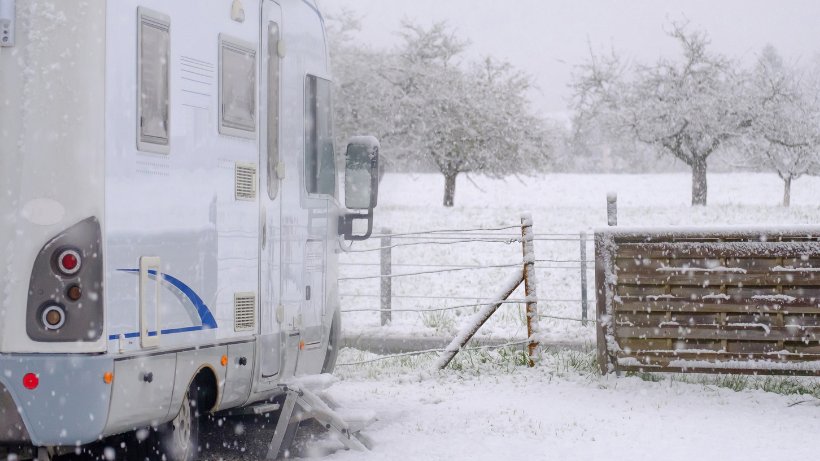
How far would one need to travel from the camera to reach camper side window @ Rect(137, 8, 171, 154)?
551cm

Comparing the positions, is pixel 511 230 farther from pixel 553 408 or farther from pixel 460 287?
pixel 553 408

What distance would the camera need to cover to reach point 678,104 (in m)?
36.6

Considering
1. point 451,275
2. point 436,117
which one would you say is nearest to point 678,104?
point 436,117

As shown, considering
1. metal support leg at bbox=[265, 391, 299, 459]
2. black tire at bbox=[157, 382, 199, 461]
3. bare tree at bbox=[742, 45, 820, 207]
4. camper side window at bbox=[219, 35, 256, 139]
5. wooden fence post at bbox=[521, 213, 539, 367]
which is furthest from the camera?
bare tree at bbox=[742, 45, 820, 207]

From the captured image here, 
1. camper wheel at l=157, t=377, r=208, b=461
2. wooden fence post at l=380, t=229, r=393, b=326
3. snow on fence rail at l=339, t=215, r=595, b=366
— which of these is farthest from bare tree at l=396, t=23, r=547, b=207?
camper wheel at l=157, t=377, r=208, b=461

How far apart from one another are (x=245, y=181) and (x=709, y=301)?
4.43 meters

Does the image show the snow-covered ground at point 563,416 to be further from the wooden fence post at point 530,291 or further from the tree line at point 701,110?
the tree line at point 701,110

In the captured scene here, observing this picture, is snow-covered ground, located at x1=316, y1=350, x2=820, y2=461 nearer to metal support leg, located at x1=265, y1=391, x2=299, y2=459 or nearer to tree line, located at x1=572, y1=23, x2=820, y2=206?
metal support leg, located at x1=265, y1=391, x2=299, y2=459

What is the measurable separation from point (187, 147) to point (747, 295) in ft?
16.9

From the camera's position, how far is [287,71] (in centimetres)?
720

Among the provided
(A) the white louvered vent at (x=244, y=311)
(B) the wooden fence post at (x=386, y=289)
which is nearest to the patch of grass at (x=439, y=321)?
A: (B) the wooden fence post at (x=386, y=289)

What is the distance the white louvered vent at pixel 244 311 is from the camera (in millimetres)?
6438

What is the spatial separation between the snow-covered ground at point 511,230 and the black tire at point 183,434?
525 centimetres

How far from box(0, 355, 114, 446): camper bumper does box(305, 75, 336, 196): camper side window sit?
106 inches
